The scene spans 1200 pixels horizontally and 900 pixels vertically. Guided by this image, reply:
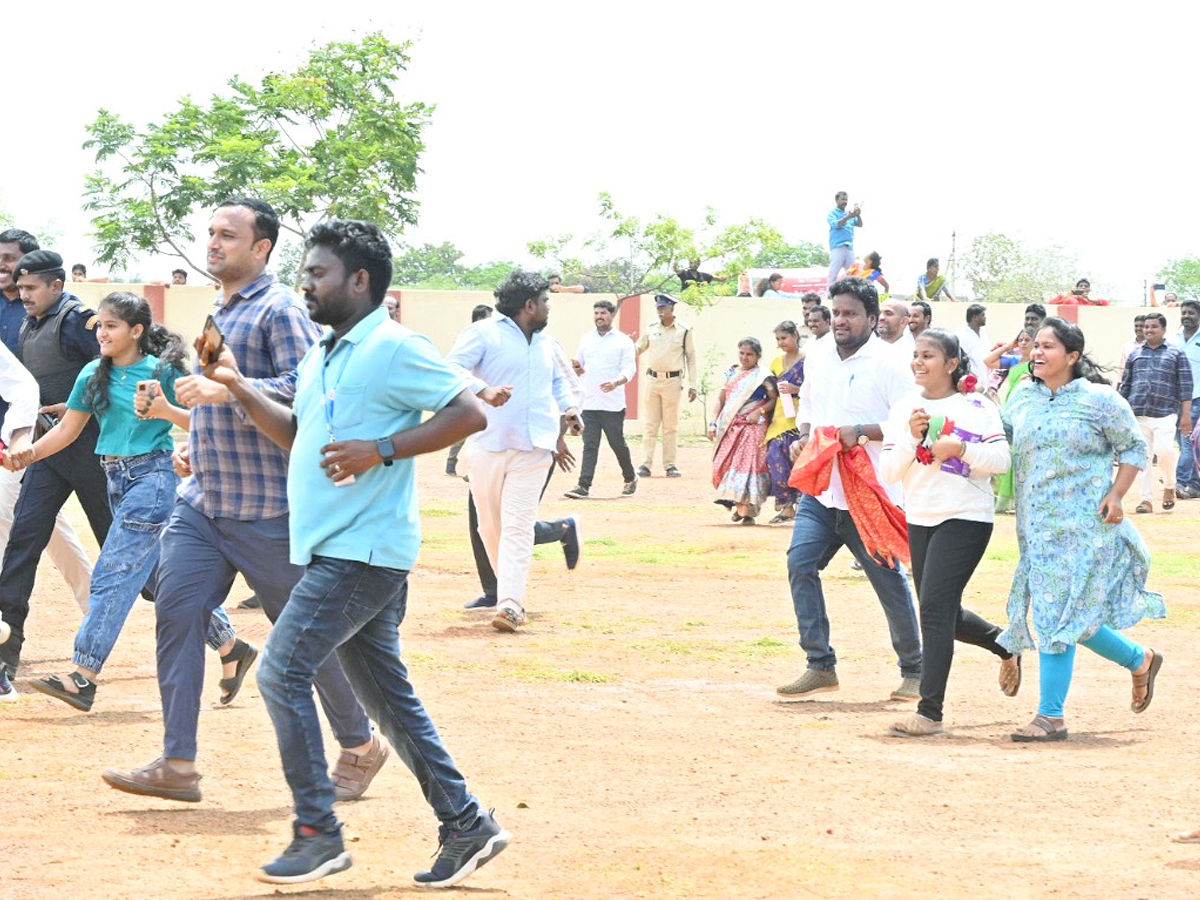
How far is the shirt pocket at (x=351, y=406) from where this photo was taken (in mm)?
5094

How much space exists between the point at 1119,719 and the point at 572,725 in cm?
256

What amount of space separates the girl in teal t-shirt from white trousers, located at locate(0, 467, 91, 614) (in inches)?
43.6

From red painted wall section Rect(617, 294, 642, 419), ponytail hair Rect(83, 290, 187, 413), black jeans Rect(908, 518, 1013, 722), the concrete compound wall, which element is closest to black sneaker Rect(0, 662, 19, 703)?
ponytail hair Rect(83, 290, 187, 413)

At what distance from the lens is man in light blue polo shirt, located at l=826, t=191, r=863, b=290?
30328 millimetres

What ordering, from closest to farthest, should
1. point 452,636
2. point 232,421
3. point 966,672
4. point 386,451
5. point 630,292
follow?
point 386,451
point 232,421
point 966,672
point 452,636
point 630,292

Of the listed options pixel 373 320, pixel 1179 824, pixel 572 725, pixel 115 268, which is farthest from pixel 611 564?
pixel 115 268

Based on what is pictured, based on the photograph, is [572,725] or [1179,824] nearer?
[1179,824]

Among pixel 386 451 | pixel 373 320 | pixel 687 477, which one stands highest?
pixel 373 320

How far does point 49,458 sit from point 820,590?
12.2ft

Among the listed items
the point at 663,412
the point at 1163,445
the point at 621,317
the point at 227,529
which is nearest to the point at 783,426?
the point at 1163,445

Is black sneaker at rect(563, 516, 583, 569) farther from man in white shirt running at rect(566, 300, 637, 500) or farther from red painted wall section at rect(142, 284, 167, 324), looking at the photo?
red painted wall section at rect(142, 284, 167, 324)

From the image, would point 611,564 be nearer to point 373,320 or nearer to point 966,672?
point 966,672

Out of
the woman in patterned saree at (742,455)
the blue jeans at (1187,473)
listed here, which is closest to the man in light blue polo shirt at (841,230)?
the blue jeans at (1187,473)

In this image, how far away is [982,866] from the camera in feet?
18.5
